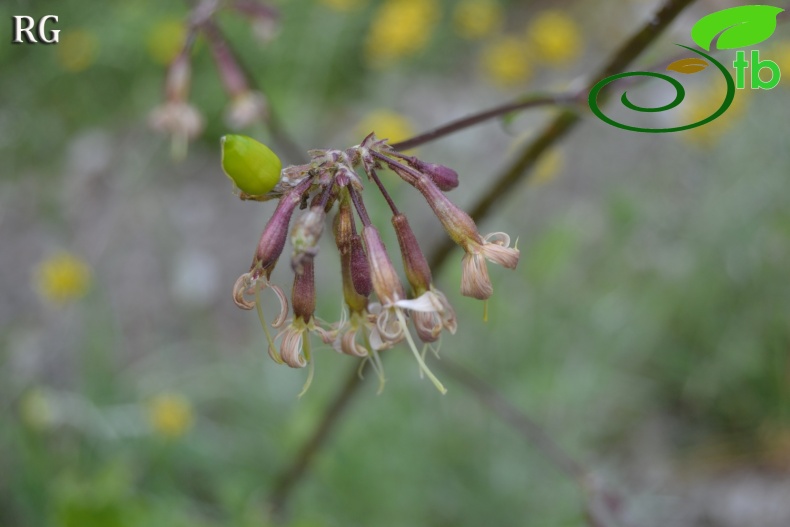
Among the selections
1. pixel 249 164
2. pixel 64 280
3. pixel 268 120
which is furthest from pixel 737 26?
pixel 64 280

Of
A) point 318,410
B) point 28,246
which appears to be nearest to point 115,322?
point 28,246

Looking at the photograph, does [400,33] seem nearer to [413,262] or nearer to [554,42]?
[554,42]

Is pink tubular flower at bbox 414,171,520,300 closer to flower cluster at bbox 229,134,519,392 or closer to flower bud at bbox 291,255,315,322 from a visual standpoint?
flower cluster at bbox 229,134,519,392

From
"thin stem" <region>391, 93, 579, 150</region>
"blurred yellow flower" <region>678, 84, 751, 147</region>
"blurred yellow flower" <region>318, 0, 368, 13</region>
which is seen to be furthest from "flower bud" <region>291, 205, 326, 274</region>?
"blurred yellow flower" <region>318, 0, 368, 13</region>

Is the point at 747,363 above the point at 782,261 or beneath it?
beneath

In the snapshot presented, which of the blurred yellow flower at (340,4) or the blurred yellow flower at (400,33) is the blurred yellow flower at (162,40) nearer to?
the blurred yellow flower at (340,4)

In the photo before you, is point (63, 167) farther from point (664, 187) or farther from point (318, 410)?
point (664, 187)
